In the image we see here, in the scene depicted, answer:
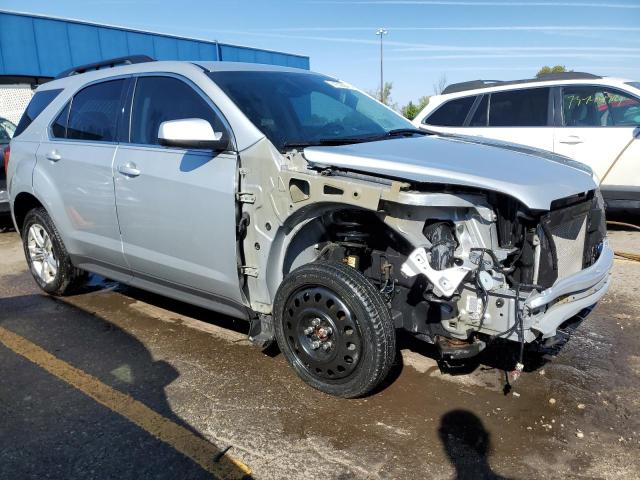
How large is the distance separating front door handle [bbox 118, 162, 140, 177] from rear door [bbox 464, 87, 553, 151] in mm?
4873

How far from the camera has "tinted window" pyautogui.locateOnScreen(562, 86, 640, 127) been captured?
6.57 metres

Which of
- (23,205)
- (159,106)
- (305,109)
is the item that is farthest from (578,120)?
(23,205)

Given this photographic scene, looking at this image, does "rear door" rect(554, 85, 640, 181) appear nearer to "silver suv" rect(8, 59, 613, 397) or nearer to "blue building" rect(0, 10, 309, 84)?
"silver suv" rect(8, 59, 613, 397)

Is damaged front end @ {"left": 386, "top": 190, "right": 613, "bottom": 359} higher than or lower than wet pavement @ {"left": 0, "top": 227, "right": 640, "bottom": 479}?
higher

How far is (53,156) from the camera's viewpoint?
14.6 feet

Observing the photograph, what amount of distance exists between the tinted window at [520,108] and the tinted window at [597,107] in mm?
255

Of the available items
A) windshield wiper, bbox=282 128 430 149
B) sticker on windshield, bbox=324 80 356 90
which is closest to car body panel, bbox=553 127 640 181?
sticker on windshield, bbox=324 80 356 90

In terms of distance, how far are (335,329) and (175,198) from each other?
1.35 metres

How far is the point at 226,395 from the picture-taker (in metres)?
3.19

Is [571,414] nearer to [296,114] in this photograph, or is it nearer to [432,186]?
[432,186]

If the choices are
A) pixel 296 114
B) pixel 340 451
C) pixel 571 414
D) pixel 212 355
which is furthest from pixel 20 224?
pixel 571 414

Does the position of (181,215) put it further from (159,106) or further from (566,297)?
(566,297)

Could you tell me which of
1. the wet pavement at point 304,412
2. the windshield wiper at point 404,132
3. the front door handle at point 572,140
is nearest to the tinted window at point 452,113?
the front door handle at point 572,140

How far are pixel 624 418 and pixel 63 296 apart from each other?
4.56m
